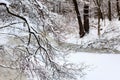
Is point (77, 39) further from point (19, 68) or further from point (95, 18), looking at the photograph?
point (19, 68)

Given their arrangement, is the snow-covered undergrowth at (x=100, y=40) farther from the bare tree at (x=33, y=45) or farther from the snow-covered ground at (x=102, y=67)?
the bare tree at (x=33, y=45)

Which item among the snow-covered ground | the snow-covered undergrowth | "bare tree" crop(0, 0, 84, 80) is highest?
"bare tree" crop(0, 0, 84, 80)

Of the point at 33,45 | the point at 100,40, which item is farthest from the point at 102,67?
the point at 100,40

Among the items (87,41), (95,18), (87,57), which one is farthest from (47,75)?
(95,18)

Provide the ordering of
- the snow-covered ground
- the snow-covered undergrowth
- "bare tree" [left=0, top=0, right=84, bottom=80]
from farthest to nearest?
the snow-covered undergrowth < the snow-covered ground < "bare tree" [left=0, top=0, right=84, bottom=80]

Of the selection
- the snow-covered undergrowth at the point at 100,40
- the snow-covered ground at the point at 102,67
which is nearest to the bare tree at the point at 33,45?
the snow-covered ground at the point at 102,67

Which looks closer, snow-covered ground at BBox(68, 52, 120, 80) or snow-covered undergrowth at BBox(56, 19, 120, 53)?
snow-covered ground at BBox(68, 52, 120, 80)

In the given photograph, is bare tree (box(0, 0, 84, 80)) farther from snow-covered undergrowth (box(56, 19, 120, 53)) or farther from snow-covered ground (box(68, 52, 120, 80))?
snow-covered undergrowth (box(56, 19, 120, 53))

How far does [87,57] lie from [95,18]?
40.5 ft

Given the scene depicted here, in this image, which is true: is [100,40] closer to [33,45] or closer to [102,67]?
[102,67]

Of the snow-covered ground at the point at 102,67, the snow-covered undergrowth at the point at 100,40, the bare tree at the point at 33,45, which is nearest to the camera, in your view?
the bare tree at the point at 33,45

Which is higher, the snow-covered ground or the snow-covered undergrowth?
the snow-covered ground

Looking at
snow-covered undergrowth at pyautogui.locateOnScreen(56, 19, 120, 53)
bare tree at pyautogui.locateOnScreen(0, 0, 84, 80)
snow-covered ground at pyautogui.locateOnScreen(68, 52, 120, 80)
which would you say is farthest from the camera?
snow-covered undergrowth at pyautogui.locateOnScreen(56, 19, 120, 53)

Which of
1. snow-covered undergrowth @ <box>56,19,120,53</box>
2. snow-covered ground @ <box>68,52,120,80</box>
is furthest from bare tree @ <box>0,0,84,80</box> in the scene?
snow-covered undergrowth @ <box>56,19,120,53</box>
